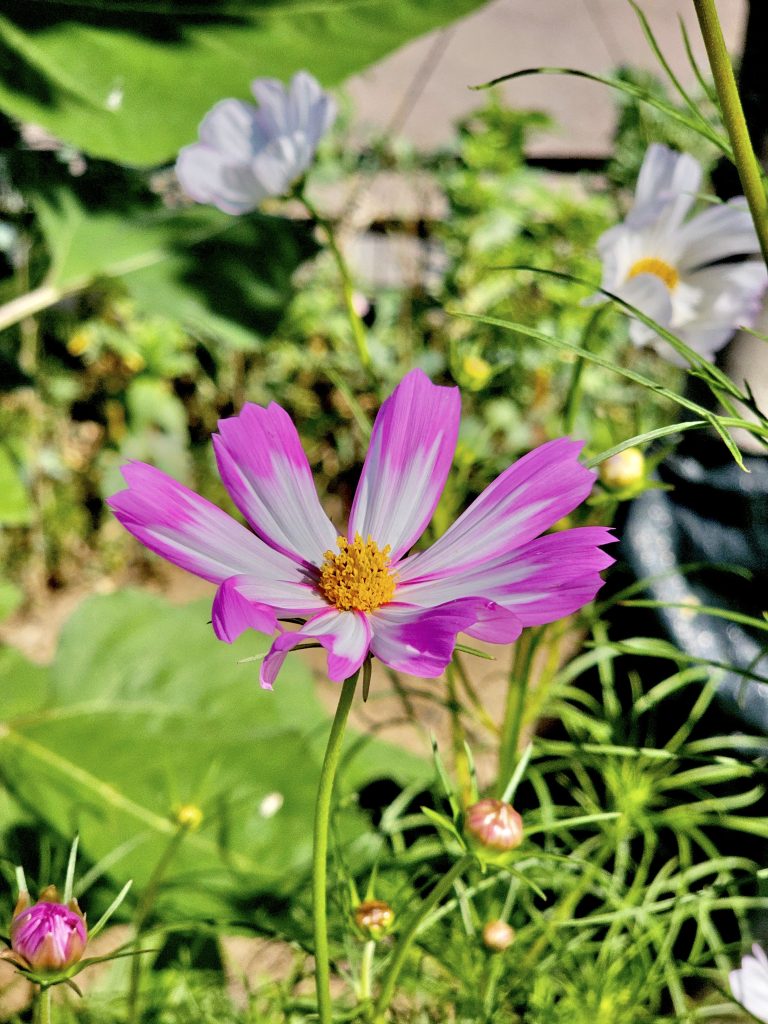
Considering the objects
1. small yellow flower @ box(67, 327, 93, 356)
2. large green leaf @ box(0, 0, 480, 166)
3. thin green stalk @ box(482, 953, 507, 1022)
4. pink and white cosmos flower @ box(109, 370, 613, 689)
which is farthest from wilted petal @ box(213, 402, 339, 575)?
small yellow flower @ box(67, 327, 93, 356)

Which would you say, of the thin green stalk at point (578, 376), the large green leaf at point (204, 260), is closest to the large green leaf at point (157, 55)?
the large green leaf at point (204, 260)

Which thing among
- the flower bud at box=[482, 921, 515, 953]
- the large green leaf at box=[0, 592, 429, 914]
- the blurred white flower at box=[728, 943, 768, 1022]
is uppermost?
the blurred white flower at box=[728, 943, 768, 1022]

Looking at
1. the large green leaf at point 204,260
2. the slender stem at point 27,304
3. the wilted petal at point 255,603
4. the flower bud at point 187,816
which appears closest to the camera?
the wilted petal at point 255,603

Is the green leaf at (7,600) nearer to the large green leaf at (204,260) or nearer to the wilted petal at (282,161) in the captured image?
the large green leaf at (204,260)

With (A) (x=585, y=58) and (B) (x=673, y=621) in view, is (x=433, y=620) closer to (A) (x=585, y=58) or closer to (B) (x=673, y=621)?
(B) (x=673, y=621)

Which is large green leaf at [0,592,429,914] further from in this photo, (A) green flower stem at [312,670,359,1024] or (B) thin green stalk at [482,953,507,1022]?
(A) green flower stem at [312,670,359,1024]

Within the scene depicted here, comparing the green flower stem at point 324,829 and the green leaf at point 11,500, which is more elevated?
the green flower stem at point 324,829

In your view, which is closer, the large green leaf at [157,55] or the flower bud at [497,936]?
the flower bud at [497,936]

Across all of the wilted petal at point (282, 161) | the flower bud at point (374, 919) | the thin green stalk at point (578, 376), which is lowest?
the flower bud at point (374, 919)
